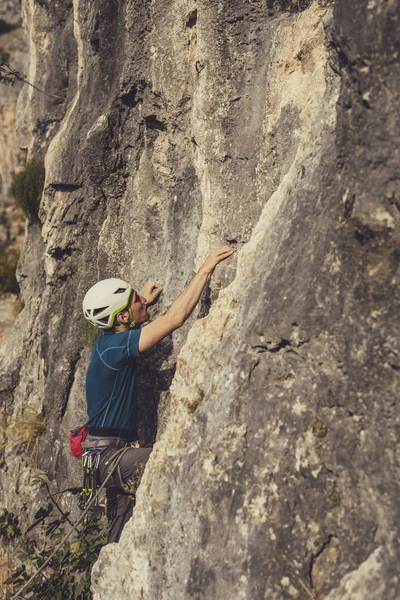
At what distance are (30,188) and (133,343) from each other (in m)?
5.48

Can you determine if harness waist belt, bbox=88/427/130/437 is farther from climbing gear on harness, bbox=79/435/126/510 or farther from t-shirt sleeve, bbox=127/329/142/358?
t-shirt sleeve, bbox=127/329/142/358

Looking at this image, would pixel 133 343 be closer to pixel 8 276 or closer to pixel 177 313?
pixel 177 313

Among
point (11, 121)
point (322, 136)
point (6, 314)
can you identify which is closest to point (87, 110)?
point (322, 136)

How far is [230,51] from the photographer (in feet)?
21.2

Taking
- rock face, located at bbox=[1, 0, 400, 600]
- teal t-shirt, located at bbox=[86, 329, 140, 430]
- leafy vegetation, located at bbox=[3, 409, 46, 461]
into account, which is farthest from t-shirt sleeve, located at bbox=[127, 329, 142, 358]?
leafy vegetation, located at bbox=[3, 409, 46, 461]

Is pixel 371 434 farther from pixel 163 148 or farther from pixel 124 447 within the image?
pixel 163 148

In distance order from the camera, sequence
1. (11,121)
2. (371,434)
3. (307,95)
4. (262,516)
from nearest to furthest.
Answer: (371,434) < (262,516) < (307,95) < (11,121)

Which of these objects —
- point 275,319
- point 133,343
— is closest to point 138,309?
point 133,343

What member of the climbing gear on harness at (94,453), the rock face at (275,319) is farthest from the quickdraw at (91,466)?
the rock face at (275,319)

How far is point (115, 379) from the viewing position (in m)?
6.53

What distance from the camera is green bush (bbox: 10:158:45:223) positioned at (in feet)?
35.5

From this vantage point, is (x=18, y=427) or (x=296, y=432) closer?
(x=296, y=432)

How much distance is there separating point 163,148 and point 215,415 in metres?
3.97

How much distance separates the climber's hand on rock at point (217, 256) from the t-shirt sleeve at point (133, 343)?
806 millimetres
